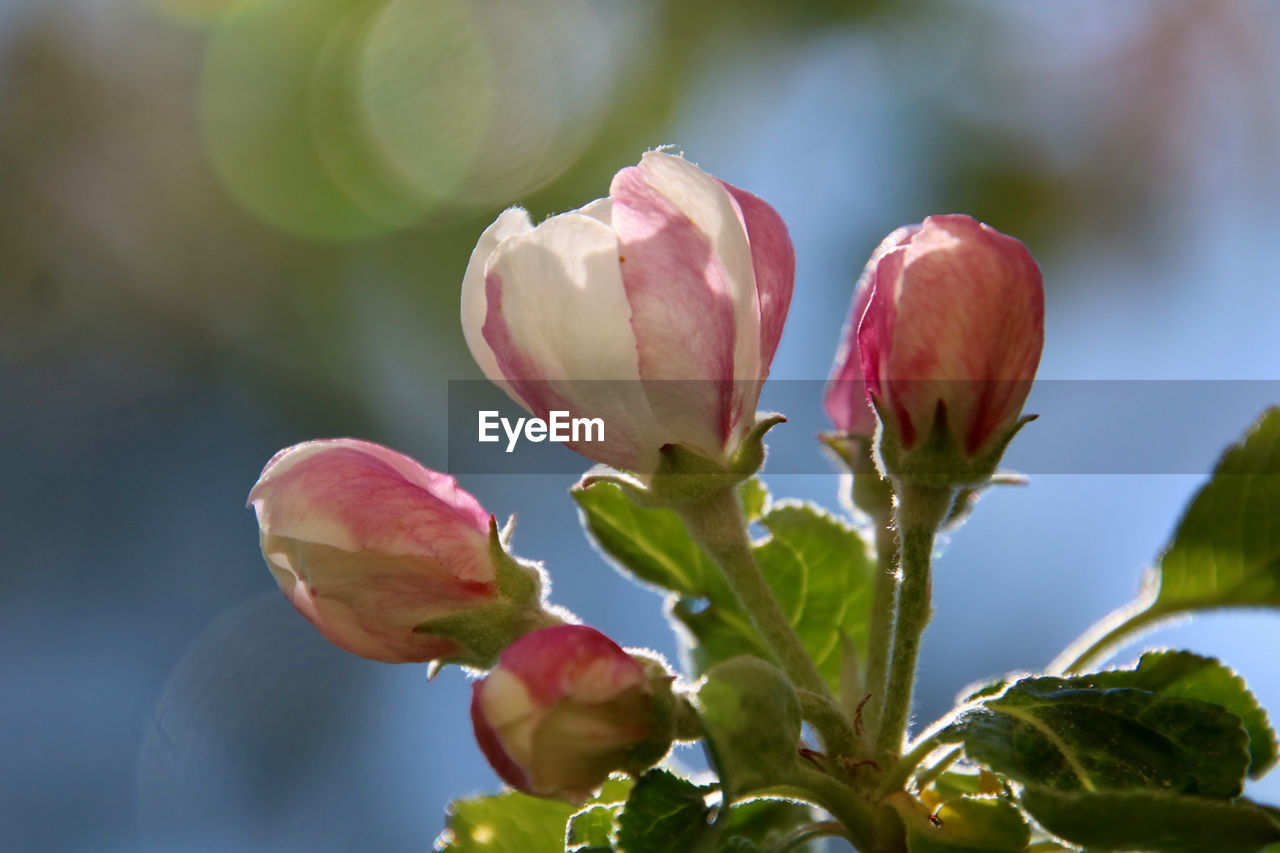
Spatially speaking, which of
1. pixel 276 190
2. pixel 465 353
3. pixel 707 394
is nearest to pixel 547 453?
pixel 465 353

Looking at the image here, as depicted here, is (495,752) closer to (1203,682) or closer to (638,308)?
(638,308)

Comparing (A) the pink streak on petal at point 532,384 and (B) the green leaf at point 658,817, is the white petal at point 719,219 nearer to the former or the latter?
(A) the pink streak on petal at point 532,384

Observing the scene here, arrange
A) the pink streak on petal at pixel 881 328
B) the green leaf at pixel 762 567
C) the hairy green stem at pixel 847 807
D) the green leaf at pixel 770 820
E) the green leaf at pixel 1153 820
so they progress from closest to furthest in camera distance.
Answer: the green leaf at pixel 1153 820 → the hairy green stem at pixel 847 807 → the pink streak on petal at pixel 881 328 → the green leaf at pixel 770 820 → the green leaf at pixel 762 567

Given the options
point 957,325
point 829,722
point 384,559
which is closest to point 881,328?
point 957,325

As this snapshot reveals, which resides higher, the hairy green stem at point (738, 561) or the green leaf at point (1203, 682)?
the hairy green stem at point (738, 561)

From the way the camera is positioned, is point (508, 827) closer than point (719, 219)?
No

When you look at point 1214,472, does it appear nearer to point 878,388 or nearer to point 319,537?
point 878,388

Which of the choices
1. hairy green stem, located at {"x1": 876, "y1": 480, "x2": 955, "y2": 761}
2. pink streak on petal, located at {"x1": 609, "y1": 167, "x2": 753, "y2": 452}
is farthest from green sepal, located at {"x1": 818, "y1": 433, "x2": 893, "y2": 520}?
pink streak on petal, located at {"x1": 609, "y1": 167, "x2": 753, "y2": 452}

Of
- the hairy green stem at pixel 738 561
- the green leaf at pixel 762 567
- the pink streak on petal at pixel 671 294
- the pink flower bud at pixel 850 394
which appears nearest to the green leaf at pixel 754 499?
the green leaf at pixel 762 567
